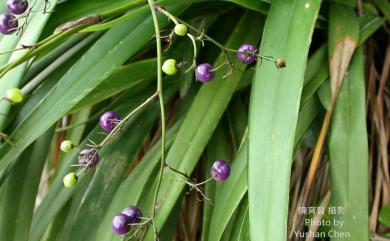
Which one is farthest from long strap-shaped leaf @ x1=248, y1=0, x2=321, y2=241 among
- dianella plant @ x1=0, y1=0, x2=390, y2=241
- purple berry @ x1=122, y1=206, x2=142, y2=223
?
purple berry @ x1=122, y1=206, x2=142, y2=223

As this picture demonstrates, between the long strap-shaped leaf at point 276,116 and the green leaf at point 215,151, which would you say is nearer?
the long strap-shaped leaf at point 276,116

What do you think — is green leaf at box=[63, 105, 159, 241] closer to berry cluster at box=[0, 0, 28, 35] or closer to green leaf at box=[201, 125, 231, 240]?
green leaf at box=[201, 125, 231, 240]

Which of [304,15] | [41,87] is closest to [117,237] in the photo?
[41,87]

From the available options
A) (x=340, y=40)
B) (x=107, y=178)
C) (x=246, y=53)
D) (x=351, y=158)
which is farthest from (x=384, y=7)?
(x=107, y=178)

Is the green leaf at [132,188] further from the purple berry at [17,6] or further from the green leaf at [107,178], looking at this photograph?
the purple berry at [17,6]

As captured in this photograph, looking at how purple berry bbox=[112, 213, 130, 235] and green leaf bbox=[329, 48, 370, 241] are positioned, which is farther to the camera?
green leaf bbox=[329, 48, 370, 241]

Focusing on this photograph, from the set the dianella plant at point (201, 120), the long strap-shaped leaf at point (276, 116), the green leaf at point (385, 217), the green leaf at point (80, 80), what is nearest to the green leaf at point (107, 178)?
the dianella plant at point (201, 120)

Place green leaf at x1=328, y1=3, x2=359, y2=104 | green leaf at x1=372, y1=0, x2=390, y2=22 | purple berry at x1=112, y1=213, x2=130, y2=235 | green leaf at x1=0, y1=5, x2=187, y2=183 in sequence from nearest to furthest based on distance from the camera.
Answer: purple berry at x1=112, y1=213, x2=130, y2=235 < green leaf at x1=0, y1=5, x2=187, y2=183 < green leaf at x1=328, y1=3, x2=359, y2=104 < green leaf at x1=372, y1=0, x2=390, y2=22

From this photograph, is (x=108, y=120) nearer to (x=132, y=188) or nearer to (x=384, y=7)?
(x=132, y=188)
